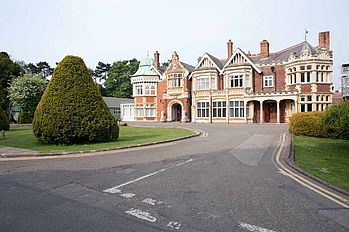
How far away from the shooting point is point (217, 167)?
1030 centimetres

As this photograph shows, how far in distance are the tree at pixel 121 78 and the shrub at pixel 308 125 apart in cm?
6525

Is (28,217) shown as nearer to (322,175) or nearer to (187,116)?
(322,175)

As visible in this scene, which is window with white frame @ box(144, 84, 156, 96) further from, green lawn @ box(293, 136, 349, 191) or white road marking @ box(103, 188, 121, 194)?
white road marking @ box(103, 188, 121, 194)

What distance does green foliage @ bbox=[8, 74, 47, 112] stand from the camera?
4041 cm

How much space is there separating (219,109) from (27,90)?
1104 inches

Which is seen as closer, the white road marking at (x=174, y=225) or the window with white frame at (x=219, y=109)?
the white road marking at (x=174, y=225)

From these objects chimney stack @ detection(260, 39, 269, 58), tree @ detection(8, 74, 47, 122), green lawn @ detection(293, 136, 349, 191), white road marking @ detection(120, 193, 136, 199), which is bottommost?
green lawn @ detection(293, 136, 349, 191)

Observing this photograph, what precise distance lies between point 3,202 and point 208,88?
137ft

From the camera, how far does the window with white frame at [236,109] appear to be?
43.2 metres

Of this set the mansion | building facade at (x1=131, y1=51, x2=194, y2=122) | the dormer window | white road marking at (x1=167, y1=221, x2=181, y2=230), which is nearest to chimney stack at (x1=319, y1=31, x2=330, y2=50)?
the mansion

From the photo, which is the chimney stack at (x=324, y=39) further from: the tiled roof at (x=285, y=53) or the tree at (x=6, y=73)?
the tree at (x=6, y=73)

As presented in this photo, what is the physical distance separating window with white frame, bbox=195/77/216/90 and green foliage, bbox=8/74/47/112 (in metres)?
23.7

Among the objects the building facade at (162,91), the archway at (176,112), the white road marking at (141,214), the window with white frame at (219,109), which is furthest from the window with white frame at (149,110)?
the white road marking at (141,214)

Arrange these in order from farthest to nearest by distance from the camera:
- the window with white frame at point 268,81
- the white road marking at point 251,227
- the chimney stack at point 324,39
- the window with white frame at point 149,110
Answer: the window with white frame at point 149,110, the window with white frame at point 268,81, the chimney stack at point 324,39, the white road marking at point 251,227
